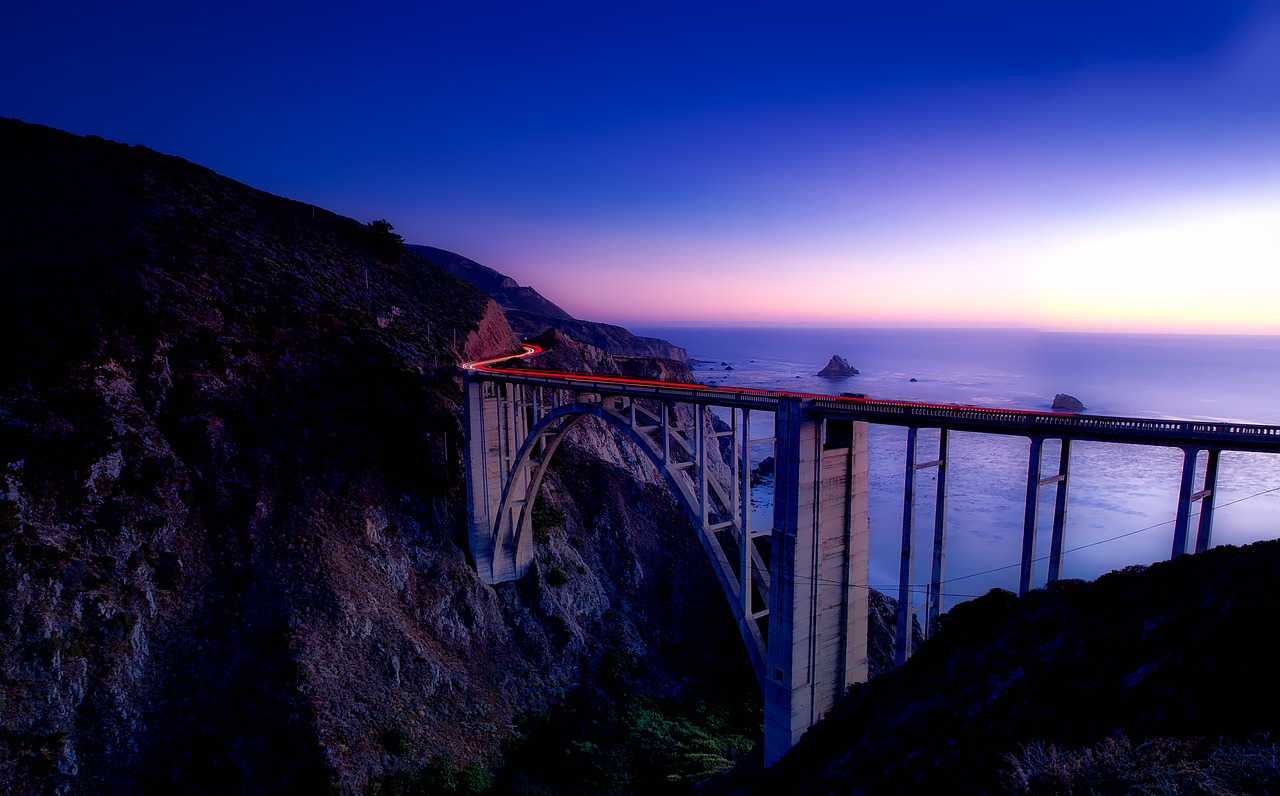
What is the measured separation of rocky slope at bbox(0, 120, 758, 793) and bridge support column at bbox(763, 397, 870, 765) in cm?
987

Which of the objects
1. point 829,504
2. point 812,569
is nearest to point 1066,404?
point 829,504

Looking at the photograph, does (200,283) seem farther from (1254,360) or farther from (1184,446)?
(1254,360)

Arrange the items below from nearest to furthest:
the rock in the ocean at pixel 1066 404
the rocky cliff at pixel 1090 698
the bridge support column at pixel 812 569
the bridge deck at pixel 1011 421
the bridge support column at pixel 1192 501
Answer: the rocky cliff at pixel 1090 698
the bridge support column at pixel 1192 501
the bridge deck at pixel 1011 421
the bridge support column at pixel 812 569
the rock in the ocean at pixel 1066 404

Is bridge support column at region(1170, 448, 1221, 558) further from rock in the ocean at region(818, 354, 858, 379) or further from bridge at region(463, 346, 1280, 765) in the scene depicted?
rock in the ocean at region(818, 354, 858, 379)

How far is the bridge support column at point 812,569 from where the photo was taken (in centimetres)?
1506

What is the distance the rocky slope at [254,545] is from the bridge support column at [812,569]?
32.4 feet

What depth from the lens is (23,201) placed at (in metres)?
33.4

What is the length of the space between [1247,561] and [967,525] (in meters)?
39.0

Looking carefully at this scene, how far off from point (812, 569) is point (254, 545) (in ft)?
65.4

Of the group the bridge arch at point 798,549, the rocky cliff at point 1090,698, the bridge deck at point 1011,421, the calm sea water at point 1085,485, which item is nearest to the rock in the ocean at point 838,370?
the calm sea water at point 1085,485

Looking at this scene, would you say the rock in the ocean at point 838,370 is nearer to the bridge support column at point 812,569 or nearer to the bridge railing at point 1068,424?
the bridge support column at point 812,569

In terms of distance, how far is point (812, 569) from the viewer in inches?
608

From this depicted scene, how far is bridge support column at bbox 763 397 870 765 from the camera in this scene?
15.1 meters

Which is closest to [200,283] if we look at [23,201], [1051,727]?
[23,201]
